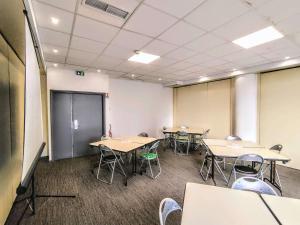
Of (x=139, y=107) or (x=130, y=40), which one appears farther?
(x=139, y=107)

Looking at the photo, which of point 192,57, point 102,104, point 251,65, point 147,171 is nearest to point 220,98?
point 251,65

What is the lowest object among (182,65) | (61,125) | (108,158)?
(108,158)

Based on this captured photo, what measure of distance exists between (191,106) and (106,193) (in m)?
5.46

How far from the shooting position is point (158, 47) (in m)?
3.18

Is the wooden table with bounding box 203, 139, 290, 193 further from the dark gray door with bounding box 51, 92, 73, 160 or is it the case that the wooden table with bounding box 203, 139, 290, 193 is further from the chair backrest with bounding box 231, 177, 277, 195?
the dark gray door with bounding box 51, 92, 73, 160

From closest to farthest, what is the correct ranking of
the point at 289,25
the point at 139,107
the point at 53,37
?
1. the point at 289,25
2. the point at 53,37
3. the point at 139,107

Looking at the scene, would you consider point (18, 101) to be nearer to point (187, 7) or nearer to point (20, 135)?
point (20, 135)

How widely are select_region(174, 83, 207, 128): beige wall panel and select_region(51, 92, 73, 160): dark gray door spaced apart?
5.01 m

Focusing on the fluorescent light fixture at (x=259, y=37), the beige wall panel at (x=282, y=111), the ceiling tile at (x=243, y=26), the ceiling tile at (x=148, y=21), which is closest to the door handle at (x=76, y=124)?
the ceiling tile at (x=148, y=21)

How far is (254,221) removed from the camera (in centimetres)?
119

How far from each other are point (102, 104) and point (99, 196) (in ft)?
11.5

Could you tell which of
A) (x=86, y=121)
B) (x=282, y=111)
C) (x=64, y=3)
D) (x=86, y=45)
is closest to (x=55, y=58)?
(x=86, y=45)

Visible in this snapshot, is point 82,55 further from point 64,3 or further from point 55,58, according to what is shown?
point 64,3

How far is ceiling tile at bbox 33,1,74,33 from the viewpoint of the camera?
1959 mm
